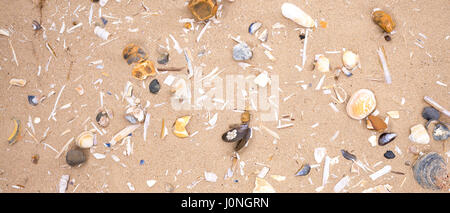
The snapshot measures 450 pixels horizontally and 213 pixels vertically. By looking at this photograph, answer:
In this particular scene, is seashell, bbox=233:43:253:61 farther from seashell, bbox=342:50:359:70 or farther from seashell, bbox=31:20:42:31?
seashell, bbox=31:20:42:31

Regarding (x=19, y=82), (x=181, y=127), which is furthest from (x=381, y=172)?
(x=19, y=82)

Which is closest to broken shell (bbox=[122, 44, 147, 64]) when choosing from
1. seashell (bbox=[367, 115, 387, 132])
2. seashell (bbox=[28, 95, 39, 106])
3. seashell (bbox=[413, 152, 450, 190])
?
seashell (bbox=[28, 95, 39, 106])

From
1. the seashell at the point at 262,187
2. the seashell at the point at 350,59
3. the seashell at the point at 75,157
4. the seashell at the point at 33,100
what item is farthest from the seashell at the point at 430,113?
the seashell at the point at 33,100

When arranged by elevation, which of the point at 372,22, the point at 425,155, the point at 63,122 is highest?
the point at 372,22

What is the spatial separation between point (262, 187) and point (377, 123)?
90 cm

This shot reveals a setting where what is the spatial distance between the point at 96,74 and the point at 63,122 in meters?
0.41

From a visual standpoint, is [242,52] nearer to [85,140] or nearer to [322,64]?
[322,64]

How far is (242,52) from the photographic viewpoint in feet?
7.18

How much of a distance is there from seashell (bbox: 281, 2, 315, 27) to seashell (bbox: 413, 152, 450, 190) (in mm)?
1204

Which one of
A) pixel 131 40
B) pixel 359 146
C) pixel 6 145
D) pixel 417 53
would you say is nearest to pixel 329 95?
pixel 359 146

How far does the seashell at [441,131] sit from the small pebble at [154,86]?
193cm

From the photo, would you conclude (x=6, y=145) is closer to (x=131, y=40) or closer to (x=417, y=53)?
(x=131, y=40)

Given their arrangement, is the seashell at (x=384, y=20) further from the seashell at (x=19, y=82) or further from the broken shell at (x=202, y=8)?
the seashell at (x=19, y=82)

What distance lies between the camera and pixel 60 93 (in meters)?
2.29
